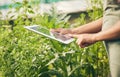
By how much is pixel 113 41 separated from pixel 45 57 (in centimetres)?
97

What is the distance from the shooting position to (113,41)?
2543 millimetres

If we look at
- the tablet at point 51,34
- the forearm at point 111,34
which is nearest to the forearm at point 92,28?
the tablet at point 51,34

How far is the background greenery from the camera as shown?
3250 mm

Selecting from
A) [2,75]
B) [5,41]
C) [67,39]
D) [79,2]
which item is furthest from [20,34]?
[79,2]

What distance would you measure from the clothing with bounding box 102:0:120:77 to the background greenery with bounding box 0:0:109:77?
A: 30.2 inches

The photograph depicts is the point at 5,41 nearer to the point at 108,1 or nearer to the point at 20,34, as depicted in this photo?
the point at 20,34

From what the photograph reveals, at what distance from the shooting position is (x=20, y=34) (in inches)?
147

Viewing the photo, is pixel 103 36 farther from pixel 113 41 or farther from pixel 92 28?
pixel 92 28

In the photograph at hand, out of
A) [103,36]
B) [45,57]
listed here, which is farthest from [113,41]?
[45,57]

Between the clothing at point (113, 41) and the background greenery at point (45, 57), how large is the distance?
2.51 feet

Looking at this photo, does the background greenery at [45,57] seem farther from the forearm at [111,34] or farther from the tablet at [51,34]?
the forearm at [111,34]

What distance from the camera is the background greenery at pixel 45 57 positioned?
10.7 ft

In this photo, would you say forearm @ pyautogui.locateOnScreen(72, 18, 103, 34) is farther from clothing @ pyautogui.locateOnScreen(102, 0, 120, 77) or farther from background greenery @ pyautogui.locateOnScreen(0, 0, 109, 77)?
background greenery @ pyautogui.locateOnScreen(0, 0, 109, 77)

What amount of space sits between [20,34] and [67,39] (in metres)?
1.18
